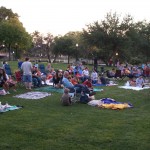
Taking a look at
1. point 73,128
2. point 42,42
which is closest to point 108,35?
point 73,128

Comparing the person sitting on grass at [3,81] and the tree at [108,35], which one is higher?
the tree at [108,35]

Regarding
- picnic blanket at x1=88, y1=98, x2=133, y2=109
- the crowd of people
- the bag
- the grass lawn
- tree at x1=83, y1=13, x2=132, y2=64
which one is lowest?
the grass lawn

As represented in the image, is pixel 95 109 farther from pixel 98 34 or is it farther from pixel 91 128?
pixel 98 34

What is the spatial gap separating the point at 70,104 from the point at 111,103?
1.48 m

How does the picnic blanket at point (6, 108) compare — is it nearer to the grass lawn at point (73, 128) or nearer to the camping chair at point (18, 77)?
the grass lawn at point (73, 128)

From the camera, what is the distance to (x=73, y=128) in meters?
7.33

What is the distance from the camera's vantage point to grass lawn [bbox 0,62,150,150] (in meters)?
6.09

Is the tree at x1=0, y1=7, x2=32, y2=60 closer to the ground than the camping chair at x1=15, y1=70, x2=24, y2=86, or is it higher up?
higher up

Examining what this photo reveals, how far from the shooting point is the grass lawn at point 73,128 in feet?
20.0

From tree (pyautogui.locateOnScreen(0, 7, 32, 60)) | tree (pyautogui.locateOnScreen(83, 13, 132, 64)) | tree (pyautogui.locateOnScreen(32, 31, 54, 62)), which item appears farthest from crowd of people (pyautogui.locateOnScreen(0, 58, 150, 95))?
tree (pyautogui.locateOnScreen(32, 31, 54, 62))

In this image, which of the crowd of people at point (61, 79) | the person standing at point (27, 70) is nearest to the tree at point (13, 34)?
the crowd of people at point (61, 79)

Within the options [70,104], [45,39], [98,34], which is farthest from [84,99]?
[45,39]

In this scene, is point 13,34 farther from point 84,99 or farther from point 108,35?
point 84,99

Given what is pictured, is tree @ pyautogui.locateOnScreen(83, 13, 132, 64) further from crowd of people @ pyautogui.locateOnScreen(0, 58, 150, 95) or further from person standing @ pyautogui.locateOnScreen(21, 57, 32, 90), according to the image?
person standing @ pyautogui.locateOnScreen(21, 57, 32, 90)
